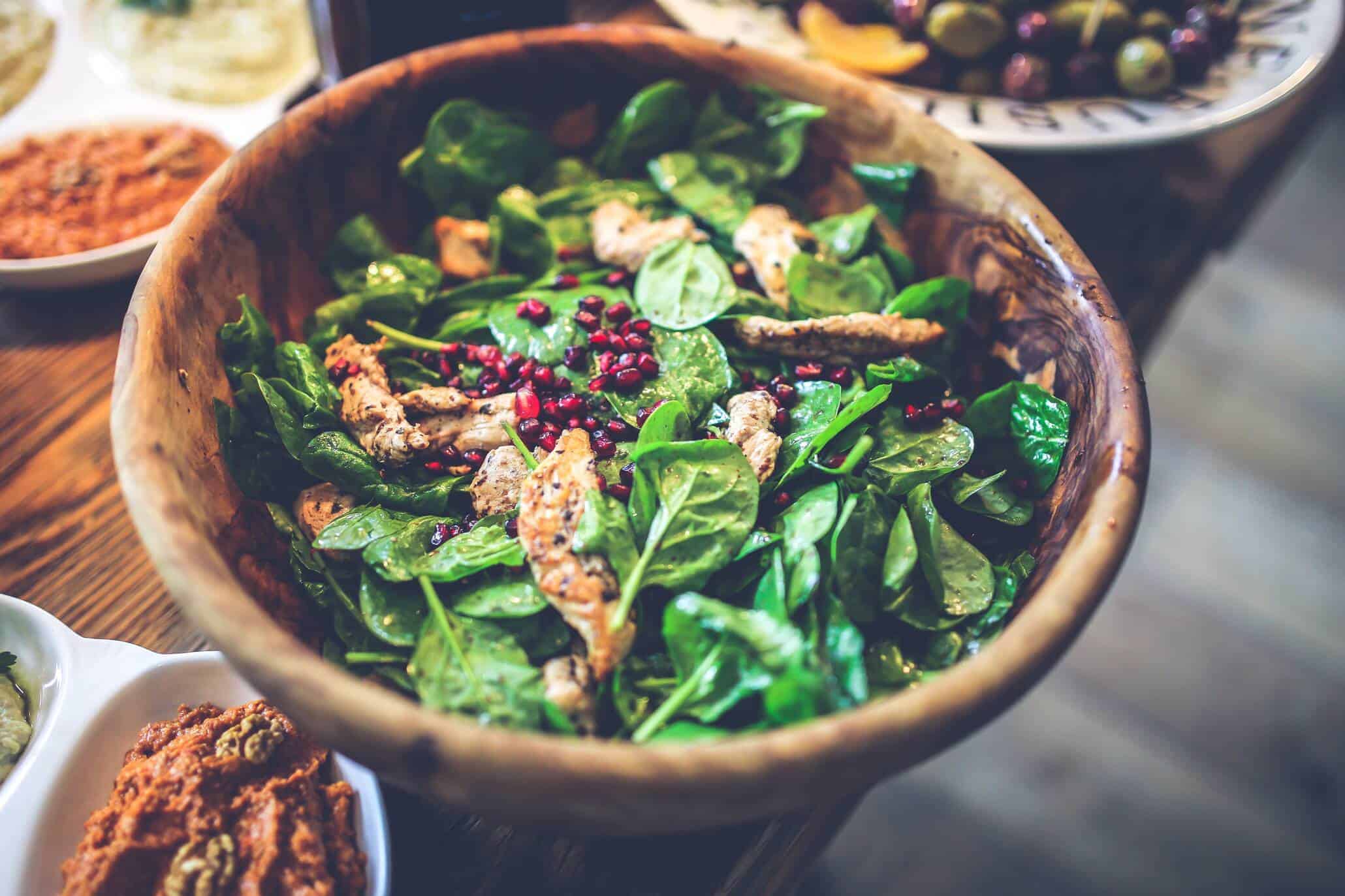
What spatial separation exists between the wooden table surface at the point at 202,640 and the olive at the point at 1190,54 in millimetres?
238

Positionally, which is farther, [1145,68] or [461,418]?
[1145,68]

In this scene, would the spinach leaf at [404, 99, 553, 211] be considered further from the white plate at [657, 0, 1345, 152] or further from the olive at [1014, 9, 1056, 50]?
the olive at [1014, 9, 1056, 50]

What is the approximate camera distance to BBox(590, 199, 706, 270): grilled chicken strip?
5.68 ft

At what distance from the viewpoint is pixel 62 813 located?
1145 mm

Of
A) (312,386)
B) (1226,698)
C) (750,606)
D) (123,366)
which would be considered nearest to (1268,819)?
(1226,698)

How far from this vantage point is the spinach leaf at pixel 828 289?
1634 mm

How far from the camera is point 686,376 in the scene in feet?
4.92

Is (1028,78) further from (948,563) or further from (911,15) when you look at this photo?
(948,563)

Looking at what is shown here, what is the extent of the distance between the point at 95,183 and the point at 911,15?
6.75ft

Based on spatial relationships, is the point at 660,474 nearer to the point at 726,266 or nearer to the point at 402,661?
the point at 402,661

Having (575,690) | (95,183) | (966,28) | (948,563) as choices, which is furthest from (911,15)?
(95,183)

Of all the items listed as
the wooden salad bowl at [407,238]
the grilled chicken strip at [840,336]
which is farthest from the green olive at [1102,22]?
the grilled chicken strip at [840,336]

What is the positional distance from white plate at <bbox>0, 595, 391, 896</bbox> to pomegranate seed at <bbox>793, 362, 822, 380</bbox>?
0.95 metres

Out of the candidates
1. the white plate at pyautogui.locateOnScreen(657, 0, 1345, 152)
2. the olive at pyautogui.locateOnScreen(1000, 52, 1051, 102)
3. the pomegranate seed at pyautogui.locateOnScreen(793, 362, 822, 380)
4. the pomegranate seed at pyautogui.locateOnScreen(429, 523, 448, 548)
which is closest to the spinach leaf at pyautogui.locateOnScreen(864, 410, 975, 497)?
the pomegranate seed at pyautogui.locateOnScreen(793, 362, 822, 380)
